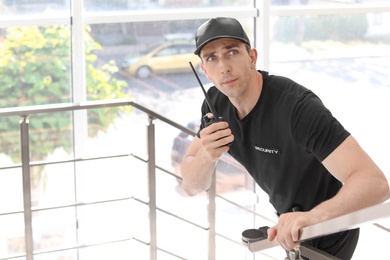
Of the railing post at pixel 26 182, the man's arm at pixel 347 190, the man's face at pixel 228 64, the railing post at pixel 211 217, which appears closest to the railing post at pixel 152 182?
the railing post at pixel 211 217

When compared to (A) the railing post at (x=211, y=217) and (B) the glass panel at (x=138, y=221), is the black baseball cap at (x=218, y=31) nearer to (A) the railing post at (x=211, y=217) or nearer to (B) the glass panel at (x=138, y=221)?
(A) the railing post at (x=211, y=217)

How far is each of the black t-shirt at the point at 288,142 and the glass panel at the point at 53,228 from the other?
3.25 meters

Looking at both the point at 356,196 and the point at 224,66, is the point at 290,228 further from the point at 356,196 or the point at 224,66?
the point at 224,66

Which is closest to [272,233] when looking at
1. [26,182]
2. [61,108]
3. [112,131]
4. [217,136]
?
[217,136]

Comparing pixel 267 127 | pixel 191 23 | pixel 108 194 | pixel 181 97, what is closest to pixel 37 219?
pixel 108 194

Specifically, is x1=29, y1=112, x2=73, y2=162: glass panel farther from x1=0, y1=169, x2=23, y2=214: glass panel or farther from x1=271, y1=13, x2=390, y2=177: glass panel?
x1=271, y1=13, x2=390, y2=177: glass panel

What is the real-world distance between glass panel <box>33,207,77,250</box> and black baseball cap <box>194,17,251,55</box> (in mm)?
3361

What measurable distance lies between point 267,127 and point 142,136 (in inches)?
140

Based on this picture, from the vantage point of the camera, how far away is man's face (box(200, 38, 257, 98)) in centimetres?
187

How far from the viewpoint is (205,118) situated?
1.86 meters

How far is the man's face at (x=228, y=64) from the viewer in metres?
1.87

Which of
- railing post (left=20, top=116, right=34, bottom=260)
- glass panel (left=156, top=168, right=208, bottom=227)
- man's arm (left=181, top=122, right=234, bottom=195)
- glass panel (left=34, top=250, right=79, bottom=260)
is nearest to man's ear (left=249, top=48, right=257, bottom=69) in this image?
man's arm (left=181, top=122, right=234, bottom=195)

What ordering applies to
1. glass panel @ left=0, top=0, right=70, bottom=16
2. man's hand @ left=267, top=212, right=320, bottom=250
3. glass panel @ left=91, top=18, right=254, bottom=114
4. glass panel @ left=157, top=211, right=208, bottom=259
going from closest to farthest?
man's hand @ left=267, top=212, right=320, bottom=250, glass panel @ left=0, top=0, right=70, bottom=16, glass panel @ left=91, top=18, right=254, bottom=114, glass panel @ left=157, top=211, right=208, bottom=259

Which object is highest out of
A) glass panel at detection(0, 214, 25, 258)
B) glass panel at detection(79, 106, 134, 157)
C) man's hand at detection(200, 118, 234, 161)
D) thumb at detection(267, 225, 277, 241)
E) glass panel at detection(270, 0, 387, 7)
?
glass panel at detection(270, 0, 387, 7)
